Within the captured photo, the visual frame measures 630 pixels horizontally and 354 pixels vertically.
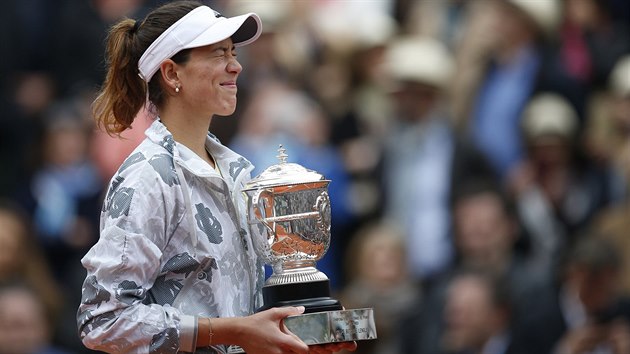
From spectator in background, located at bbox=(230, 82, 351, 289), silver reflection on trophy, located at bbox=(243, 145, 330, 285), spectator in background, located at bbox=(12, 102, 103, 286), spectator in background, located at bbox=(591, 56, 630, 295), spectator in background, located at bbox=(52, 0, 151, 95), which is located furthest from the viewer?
spectator in background, located at bbox=(52, 0, 151, 95)

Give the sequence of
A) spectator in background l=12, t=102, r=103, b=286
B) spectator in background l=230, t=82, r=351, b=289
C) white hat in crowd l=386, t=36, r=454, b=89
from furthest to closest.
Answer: spectator in background l=12, t=102, r=103, b=286 → white hat in crowd l=386, t=36, r=454, b=89 → spectator in background l=230, t=82, r=351, b=289

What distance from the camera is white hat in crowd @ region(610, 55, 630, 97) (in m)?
8.80

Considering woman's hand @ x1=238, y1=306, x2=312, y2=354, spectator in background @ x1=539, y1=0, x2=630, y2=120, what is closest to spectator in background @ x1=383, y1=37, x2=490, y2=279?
spectator in background @ x1=539, y1=0, x2=630, y2=120

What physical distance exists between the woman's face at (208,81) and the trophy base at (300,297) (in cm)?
54

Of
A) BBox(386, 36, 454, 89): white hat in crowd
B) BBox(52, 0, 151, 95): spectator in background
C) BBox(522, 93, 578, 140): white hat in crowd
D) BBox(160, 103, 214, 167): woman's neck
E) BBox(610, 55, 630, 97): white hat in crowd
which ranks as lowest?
BBox(160, 103, 214, 167): woman's neck

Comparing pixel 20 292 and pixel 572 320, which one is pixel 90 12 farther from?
pixel 572 320

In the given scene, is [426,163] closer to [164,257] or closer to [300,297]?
[300,297]

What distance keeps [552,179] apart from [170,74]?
16.1 ft

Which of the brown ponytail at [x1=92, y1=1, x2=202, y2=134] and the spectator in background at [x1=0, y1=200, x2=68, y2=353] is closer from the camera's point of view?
the brown ponytail at [x1=92, y1=1, x2=202, y2=134]

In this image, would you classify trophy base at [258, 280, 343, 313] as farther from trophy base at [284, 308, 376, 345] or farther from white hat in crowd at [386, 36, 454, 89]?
white hat in crowd at [386, 36, 454, 89]

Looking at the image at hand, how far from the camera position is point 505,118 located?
9.38 m

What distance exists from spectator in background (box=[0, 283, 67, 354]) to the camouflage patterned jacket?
422cm

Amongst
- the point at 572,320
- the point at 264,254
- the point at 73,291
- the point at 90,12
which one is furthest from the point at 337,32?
the point at 264,254

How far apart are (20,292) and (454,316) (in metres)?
2.44
